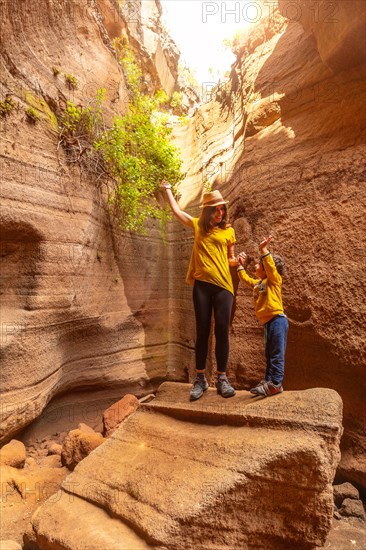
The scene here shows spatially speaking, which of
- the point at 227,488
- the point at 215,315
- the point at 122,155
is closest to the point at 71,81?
the point at 122,155

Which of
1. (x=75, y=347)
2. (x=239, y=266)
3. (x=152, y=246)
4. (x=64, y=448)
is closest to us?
(x=239, y=266)

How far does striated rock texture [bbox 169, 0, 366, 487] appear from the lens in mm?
3809

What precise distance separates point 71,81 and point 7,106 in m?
1.63

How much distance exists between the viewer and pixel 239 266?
3.74m

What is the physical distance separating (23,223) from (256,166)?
346 centimetres

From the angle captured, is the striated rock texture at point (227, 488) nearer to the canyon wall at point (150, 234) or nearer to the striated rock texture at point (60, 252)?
the canyon wall at point (150, 234)

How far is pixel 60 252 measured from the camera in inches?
190

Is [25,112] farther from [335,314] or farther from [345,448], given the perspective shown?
[345,448]

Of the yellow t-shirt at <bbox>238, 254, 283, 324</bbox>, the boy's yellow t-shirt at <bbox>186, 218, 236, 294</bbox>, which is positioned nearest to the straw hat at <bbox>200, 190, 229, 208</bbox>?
the boy's yellow t-shirt at <bbox>186, 218, 236, 294</bbox>

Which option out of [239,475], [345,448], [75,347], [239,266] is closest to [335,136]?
[239,266]

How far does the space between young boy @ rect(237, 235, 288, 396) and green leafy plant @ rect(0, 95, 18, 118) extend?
379 cm

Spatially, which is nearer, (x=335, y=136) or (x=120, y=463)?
(x=120, y=463)

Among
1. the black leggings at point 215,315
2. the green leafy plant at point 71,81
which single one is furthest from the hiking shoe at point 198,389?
the green leafy plant at point 71,81

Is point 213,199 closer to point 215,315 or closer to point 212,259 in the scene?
point 212,259
